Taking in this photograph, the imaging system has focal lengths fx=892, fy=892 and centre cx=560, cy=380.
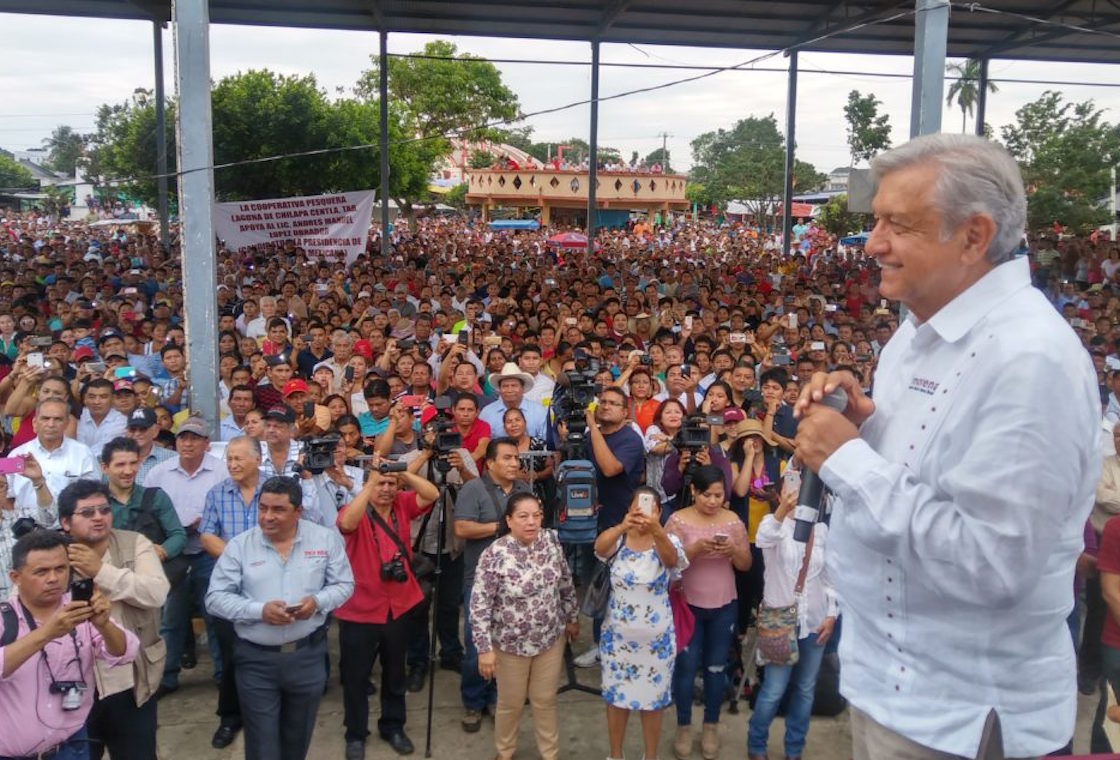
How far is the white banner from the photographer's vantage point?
12.9 meters

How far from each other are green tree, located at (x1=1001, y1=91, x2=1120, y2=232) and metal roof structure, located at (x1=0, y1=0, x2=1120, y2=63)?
384 cm

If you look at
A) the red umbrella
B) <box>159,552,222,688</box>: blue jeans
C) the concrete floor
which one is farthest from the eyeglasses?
the red umbrella

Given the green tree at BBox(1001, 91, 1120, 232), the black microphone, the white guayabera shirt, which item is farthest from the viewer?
the green tree at BBox(1001, 91, 1120, 232)

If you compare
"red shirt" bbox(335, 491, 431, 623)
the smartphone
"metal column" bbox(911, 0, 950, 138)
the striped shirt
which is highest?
"metal column" bbox(911, 0, 950, 138)

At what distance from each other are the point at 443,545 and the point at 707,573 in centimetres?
148

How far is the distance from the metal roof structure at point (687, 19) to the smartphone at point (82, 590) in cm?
1211

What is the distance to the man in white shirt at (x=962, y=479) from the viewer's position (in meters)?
1.07

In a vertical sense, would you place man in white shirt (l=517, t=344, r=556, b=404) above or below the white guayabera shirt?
below

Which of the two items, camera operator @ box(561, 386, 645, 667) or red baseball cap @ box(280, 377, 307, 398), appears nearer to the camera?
camera operator @ box(561, 386, 645, 667)

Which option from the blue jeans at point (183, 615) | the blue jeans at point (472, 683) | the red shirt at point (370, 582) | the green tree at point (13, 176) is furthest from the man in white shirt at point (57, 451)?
the green tree at point (13, 176)

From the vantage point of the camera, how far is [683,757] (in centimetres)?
438

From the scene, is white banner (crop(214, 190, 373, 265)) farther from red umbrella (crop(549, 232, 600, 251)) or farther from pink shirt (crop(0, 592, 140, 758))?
red umbrella (crop(549, 232, 600, 251))

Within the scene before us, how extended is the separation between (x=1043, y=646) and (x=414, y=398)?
441cm

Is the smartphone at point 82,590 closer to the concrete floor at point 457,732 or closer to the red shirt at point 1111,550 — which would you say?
the concrete floor at point 457,732
